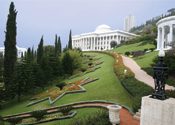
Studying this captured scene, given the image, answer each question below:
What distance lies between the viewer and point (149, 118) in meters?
10.5

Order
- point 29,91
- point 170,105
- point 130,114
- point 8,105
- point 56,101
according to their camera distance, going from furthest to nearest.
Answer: point 29,91 < point 8,105 < point 56,101 < point 130,114 < point 170,105

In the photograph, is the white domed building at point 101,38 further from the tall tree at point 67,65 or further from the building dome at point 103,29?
the tall tree at point 67,65

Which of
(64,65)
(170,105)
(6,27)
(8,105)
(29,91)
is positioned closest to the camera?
(170,105)

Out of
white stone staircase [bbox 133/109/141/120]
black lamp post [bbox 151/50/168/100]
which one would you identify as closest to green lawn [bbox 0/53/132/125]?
white stone staircase [bbox 133/109/141/120]

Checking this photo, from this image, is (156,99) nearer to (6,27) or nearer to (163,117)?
(163,117)

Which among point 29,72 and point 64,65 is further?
point 64,65

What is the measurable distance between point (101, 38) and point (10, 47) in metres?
89.7

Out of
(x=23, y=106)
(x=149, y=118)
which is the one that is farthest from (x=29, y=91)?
(x=149, y=118)

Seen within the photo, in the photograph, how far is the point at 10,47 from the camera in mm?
34094

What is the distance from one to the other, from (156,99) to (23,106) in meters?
18.6

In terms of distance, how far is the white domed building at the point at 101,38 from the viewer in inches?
4596

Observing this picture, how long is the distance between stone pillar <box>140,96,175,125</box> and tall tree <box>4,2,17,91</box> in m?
22.3

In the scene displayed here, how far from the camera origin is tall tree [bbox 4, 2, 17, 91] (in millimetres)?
32525

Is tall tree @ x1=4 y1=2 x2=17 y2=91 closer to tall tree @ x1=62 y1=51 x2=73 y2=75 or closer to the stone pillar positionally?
tall tree @ x1=62 y1=51 x2=73 y2=75
